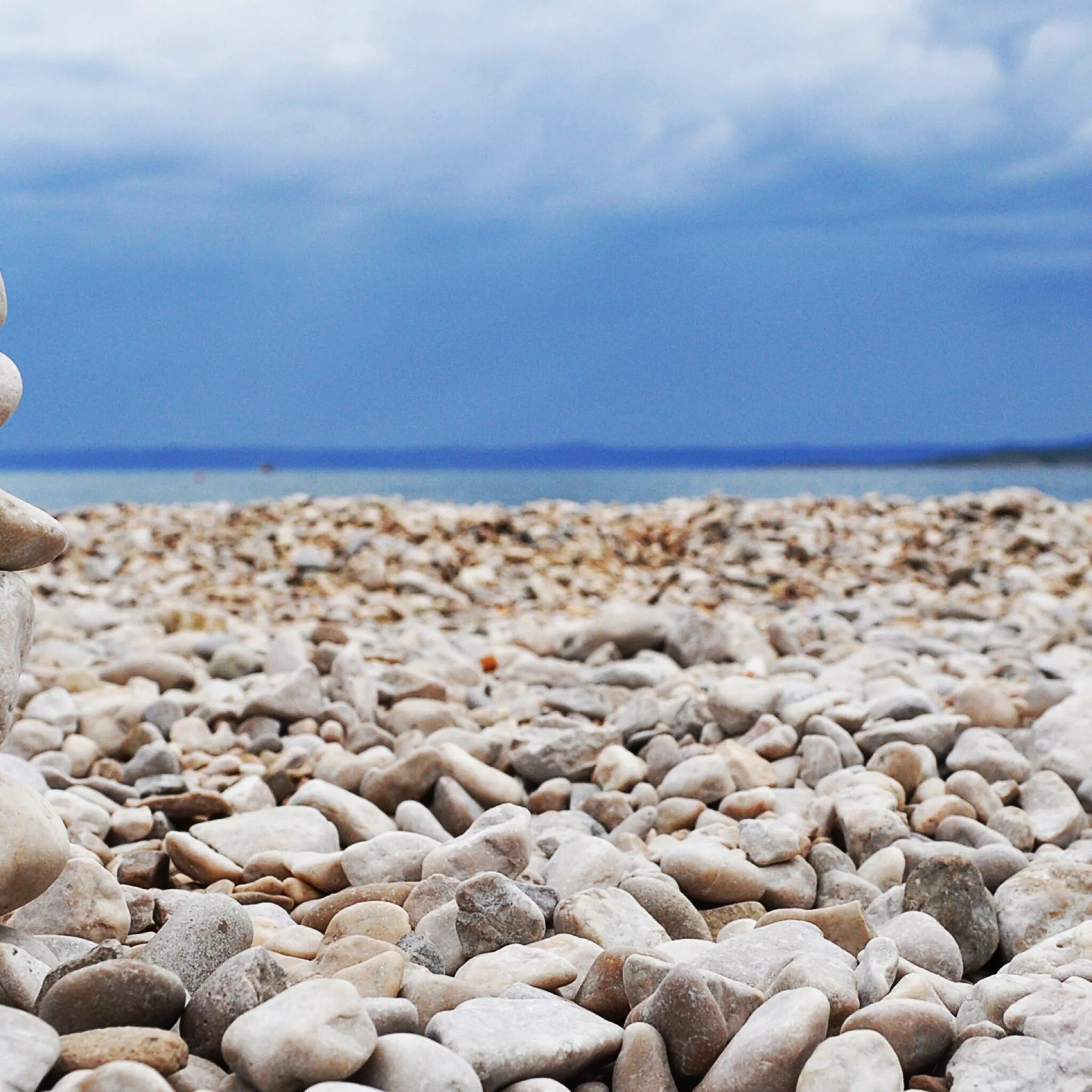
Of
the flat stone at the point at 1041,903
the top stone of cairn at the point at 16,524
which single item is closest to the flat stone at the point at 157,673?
the top stone of cairn at the point at 16,524

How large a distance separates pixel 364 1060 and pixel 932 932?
1.17m

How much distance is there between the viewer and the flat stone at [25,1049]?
1.46 metres

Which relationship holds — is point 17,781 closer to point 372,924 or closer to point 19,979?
point 19,979

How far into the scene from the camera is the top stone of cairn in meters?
1.86

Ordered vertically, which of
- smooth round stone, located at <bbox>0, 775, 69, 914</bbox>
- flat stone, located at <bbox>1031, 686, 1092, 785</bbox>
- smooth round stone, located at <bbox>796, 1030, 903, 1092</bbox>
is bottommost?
smooth round stone, located at <bbox>796, 1030, 903, 1092</bbox>

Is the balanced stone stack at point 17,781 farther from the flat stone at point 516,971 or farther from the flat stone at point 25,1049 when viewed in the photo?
the flat stone at point 516,971

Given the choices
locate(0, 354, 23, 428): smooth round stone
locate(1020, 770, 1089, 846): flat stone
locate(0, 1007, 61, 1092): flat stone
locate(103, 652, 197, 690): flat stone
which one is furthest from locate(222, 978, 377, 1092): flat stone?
locate(103, 652, 197, 690): flat stone

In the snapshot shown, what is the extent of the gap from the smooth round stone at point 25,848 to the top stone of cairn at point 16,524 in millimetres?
358

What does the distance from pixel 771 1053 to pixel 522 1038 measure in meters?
0.35

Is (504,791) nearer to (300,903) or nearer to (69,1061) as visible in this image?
(300,903)

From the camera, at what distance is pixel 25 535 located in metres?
1.88

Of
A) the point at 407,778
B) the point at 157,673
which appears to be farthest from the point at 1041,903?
the point at 157,673

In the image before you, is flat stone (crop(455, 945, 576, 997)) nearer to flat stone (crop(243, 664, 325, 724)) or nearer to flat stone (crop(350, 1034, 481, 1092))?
flat stone (crop(350, 1034, 481, 1092))

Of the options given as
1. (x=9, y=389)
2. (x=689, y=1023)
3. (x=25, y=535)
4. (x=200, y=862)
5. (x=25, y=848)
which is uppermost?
(x=9, y=389)
